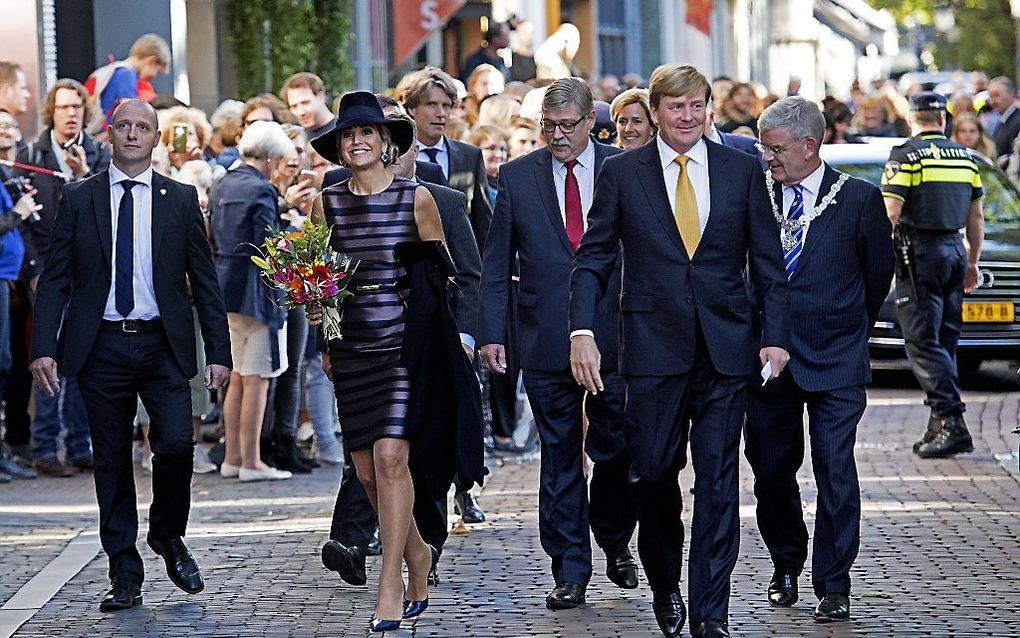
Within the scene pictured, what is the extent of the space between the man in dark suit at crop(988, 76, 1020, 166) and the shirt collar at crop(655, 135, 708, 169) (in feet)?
53.7

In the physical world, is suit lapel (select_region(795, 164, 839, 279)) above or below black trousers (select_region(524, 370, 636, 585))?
above

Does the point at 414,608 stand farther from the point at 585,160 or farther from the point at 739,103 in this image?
the point at 739,103

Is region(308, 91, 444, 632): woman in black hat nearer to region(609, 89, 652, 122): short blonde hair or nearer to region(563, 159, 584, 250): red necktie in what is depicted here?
region(563, 159, 584, 250): red necktie

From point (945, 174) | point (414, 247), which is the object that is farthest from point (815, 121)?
point (945, 174)

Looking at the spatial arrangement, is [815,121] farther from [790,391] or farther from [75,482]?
[75,482]

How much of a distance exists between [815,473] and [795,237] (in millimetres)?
930

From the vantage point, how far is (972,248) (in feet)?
42.2

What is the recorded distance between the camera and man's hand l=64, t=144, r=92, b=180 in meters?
12.4

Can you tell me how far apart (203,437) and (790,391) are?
6488mm

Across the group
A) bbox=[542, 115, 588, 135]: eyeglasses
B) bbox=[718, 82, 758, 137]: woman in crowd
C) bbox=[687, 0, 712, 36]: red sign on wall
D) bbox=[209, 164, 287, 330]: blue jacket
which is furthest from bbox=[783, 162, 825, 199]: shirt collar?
bbox=[687, 0, 712, 36]: red sign on wall

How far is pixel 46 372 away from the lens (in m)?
8.22

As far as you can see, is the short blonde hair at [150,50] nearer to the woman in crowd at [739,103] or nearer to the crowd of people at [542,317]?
the crowd of people at [542,317]

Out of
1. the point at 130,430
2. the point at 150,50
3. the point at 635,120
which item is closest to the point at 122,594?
the point at 130,430

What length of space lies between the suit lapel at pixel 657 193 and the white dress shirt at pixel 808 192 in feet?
2.64
